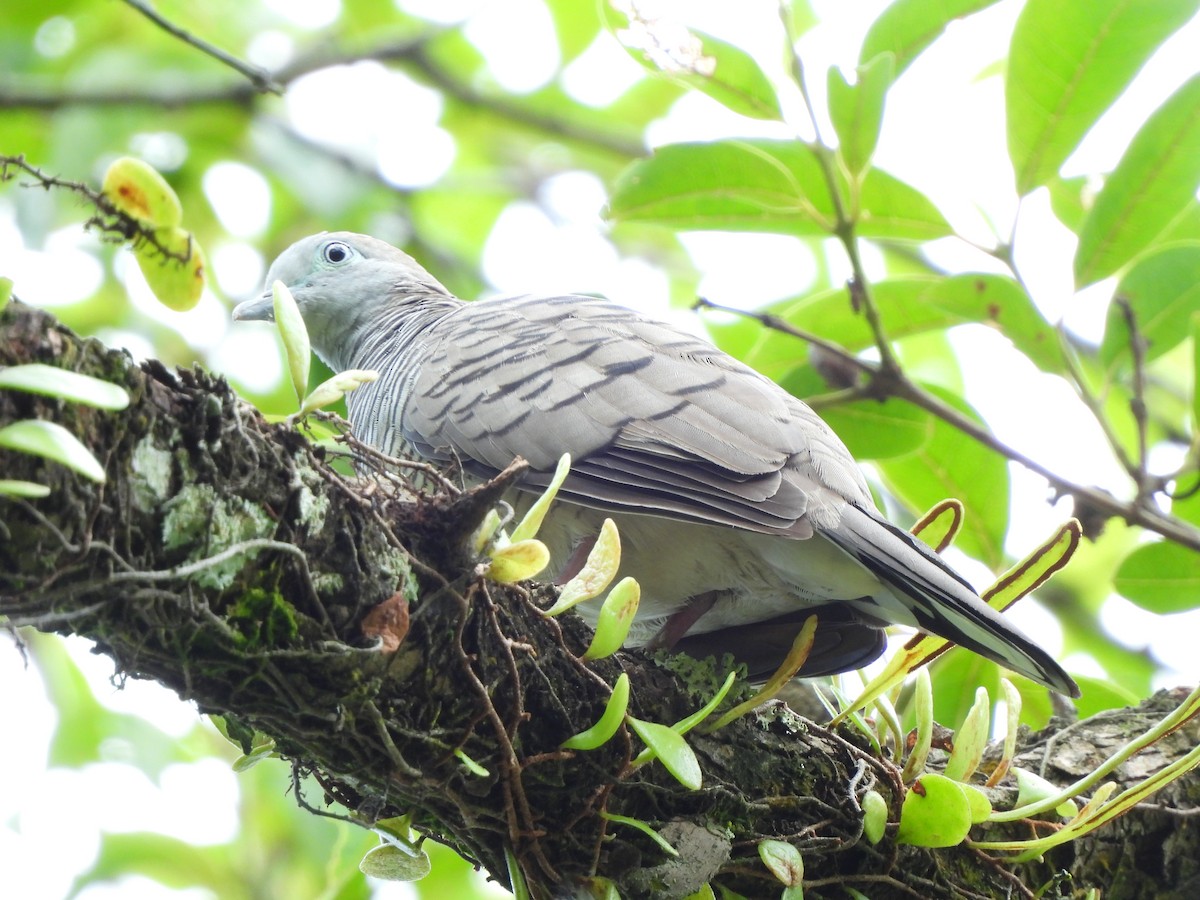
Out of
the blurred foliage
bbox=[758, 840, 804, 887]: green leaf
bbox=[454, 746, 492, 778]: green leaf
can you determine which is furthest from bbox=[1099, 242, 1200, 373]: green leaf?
bbox=[454, 746, 492, 778]: green leaf

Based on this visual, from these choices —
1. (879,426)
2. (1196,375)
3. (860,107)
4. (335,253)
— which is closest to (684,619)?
(879,426)

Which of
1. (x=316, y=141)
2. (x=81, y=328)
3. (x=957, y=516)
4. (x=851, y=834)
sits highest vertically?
(x=957, y=516)

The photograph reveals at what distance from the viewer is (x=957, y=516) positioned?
2.99m

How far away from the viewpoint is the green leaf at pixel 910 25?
3008 mm

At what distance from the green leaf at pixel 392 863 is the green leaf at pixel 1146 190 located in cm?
236

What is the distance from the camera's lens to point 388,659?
1855 millimetres

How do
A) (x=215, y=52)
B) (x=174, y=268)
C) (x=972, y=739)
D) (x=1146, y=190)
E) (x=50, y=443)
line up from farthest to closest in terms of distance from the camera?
(x=1146, y=190) < (x=215, y=52) < (x=972, y=739) < (x=174, y=268) < (x=50, y=443)

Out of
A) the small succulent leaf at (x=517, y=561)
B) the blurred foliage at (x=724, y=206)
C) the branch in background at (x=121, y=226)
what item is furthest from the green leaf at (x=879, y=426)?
the branch in background at (x=121, y=226)

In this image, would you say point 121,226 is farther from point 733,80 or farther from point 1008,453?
point 1008,453

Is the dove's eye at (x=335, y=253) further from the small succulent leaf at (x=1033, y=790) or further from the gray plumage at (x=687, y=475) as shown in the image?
the small succulent leaf at (x=1033, y=790)

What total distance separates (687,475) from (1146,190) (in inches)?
64.3

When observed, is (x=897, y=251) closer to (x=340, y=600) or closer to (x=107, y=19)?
(x=107, y=19)

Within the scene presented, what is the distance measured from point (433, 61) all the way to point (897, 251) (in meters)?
2.55

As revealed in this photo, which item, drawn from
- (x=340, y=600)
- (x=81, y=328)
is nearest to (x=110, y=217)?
(x=340, y=600)
